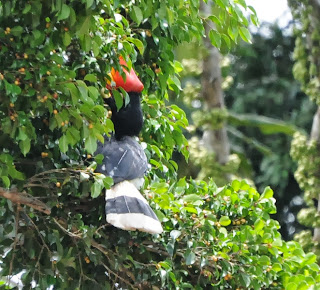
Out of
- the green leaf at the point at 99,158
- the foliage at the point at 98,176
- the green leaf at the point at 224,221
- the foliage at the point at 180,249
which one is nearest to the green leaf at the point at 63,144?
the foliage at the point at 98,176

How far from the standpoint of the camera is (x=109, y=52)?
3107mm

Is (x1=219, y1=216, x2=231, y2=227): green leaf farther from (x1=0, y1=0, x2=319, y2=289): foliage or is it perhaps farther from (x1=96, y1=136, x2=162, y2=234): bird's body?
(x1=96, y1=136, x2=162, y2=234): bird's body

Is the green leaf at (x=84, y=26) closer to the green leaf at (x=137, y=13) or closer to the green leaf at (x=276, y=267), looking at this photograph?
the green leaf at (x=137, y=13)

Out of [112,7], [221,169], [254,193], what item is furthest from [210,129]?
[112,7]

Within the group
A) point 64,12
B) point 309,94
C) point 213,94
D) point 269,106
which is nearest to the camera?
point 64,12

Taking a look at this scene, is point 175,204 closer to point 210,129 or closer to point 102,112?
point 102,112

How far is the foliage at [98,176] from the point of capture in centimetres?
282

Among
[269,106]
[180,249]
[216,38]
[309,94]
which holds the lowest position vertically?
[269,106]

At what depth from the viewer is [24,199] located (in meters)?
A: 2.98

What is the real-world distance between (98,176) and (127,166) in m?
0.33

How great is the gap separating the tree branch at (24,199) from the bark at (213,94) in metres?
4.39

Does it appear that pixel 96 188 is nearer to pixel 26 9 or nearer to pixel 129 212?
pixel 129 212

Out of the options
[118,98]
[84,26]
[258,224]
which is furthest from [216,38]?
[258,224]

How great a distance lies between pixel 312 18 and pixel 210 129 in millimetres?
1352
